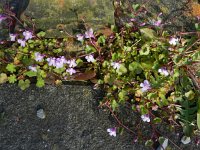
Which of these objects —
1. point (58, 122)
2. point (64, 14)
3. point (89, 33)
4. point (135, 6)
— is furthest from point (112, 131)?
point (135, 6)

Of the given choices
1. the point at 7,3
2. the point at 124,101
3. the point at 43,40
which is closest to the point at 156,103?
the point at 124,101

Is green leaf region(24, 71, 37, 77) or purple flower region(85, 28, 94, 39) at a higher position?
purple flower region(85, 28, 94, 39)

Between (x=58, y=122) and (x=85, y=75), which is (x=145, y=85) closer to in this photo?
(x=85, y=75)

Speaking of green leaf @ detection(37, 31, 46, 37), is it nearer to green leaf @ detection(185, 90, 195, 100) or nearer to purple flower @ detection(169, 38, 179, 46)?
purple flower @ detection(169, 38, 179, 46)

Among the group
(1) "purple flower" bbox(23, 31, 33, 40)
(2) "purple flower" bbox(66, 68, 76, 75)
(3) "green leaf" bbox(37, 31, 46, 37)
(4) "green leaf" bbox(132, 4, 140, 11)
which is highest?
(4) "green leaf" bbox(132, 4, 140, 11)

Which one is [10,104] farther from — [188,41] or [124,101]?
[188,41]

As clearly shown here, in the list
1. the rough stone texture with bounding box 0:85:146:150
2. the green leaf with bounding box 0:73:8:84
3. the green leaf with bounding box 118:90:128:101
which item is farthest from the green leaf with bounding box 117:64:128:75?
the green leaf with bounding box 0:73:8:84
